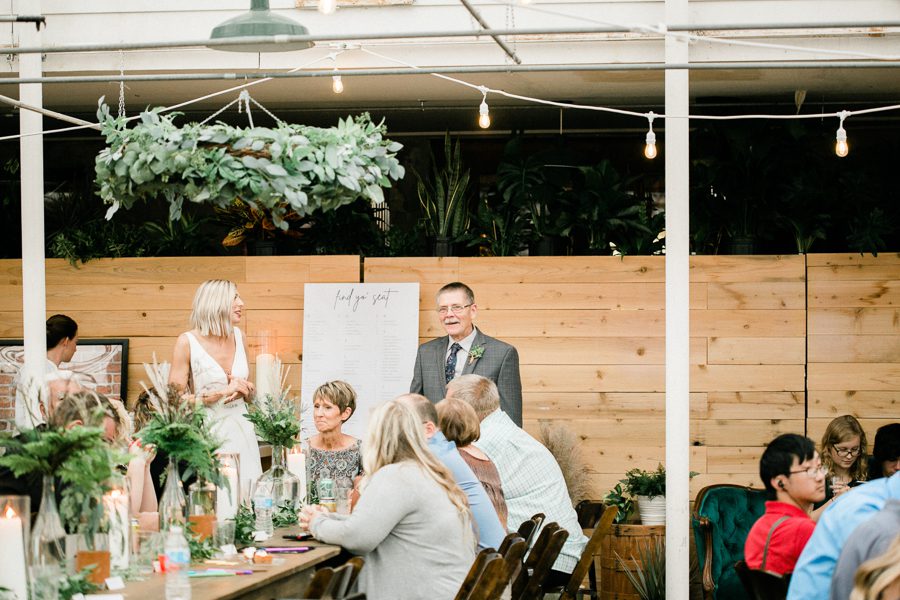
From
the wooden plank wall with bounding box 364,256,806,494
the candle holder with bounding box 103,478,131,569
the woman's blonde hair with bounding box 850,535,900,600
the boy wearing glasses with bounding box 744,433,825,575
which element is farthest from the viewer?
the wooden plank wall with bounding box 364,256,806,494

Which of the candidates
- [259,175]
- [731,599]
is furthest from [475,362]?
[259,175]

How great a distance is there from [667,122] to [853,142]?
12.0 feet

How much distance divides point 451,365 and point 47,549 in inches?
165

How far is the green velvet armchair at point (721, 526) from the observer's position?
257 inches

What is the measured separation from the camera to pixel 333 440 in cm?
639

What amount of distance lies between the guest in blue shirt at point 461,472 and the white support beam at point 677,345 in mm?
1774

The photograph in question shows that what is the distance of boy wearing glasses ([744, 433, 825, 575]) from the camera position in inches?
177

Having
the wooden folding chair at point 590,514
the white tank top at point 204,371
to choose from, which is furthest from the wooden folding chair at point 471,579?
the white tank top at point 204,371

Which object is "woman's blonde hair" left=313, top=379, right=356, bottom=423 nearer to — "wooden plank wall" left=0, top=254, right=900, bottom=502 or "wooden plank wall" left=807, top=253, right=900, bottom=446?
"wooden plank wall" left=0, top=254, right=900, bottom=502

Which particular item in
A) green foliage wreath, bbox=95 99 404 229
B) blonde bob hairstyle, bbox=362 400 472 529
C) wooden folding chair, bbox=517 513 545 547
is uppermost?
green foliage wreath, bbox=95 99 404 229

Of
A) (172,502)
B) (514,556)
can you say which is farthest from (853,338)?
(172,502)

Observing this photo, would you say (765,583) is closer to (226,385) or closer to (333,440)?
(333,440)

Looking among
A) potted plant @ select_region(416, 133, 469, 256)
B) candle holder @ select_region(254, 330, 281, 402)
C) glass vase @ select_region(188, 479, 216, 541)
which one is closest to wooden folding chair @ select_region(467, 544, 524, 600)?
glass vase @ select_region(188, 479, 216, 541)

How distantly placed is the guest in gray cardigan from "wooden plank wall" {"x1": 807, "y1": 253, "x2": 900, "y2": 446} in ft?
13.8
